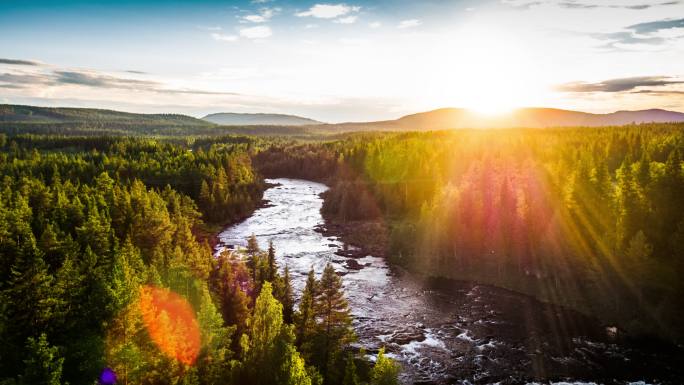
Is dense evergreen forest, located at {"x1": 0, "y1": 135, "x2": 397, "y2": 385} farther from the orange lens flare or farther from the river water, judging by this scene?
the river water

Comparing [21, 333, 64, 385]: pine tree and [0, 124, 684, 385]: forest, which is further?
[0, 124, 684, 385]: forest

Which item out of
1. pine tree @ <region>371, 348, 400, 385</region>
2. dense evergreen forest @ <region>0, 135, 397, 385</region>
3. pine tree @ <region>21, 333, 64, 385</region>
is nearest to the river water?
dense evergreen forest @ <region>0, 135, 397, 385</region>

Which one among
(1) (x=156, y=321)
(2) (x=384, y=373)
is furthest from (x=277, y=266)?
(2) (x=384, y=373)

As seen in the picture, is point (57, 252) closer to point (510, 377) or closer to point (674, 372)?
point (510, 377)

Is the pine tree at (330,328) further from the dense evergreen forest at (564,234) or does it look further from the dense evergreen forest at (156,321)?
the dense evergreen forest at (564,234)

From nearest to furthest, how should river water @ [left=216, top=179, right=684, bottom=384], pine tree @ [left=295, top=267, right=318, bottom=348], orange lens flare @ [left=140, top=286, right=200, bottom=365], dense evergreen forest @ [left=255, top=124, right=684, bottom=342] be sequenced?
1. orange lens flare @ [left=140, top=286, right=200, bottom=365]
2. pine tree @ [left=295, top=267, right=318, bottom=348]
3. river water @ [left=216, top=179, right=684, bottom=384]
4. dense evergreen forest @ [left=255, top=124, right=684, bottom=342]

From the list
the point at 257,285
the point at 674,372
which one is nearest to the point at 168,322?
the point at 257,285
